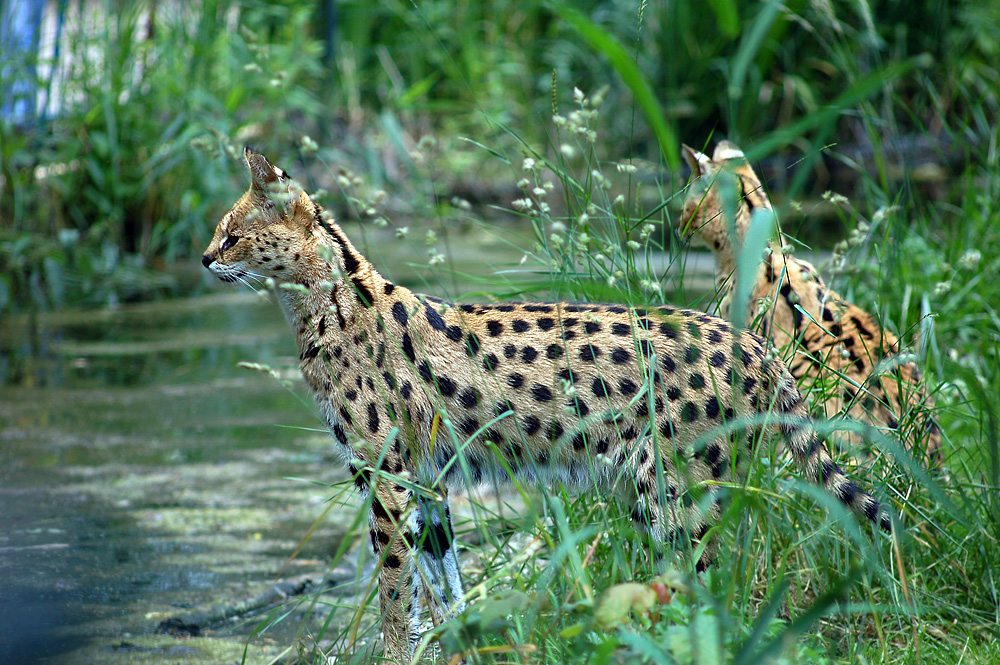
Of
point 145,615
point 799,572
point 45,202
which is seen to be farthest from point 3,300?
point 799,572

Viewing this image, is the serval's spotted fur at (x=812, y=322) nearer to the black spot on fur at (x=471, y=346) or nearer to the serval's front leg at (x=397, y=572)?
the black spot on fur at (x=471, y=346)

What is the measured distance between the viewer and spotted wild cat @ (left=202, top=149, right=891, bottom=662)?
2975 mm

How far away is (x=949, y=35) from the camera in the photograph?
35.0 ft

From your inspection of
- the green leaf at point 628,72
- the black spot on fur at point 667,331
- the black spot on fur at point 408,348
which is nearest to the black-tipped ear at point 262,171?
the black spot on fur at point 408,348

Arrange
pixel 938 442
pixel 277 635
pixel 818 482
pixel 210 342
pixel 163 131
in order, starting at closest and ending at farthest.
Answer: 1. pixel 818 482
2. pixel 277 635
3. pixel 938 442
4. pixel 210 342
5. pixel 163 131

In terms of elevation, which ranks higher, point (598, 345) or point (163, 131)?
point (163, 131)

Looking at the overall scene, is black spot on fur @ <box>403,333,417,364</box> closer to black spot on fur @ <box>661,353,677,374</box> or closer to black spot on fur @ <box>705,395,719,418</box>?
black spot on fur @ <box>661,353,677,374</box>

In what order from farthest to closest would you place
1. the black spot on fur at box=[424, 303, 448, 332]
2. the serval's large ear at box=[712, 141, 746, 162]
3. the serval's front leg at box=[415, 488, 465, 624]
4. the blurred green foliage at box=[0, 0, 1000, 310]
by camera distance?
the blurred green foliage at box=[0, 0, 1000, 310]
the serval's large ear at box=[712, 141, 746, 162]
the black spot on fur at box=[424, 303, 448, 332]
the serval's front leg at box=[415, 488, 465, 624]

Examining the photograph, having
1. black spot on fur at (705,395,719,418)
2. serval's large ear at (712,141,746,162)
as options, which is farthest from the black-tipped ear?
serval's large ear at (712,141,746,162)

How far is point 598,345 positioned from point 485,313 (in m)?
0.48

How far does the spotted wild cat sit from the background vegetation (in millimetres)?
150

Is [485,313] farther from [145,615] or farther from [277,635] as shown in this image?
[145,615]

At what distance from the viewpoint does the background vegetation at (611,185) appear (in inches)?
91.0

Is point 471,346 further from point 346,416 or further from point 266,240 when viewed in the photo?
point 266,240
